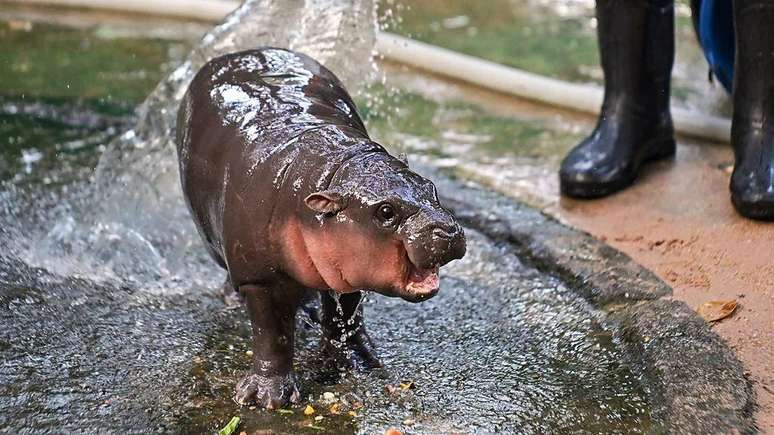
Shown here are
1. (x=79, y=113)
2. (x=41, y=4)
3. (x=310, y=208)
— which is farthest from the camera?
(x=41, y=4)

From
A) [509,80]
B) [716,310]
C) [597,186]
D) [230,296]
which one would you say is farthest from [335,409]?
[509,80]

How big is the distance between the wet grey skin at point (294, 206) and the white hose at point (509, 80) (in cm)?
222

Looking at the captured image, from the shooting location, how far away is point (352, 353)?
3.03 metres

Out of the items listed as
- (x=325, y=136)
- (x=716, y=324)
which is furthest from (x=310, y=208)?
(x=716, y=324)

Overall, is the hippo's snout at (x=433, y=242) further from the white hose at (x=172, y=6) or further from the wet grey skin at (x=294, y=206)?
the white hose at (x=172, y=6)

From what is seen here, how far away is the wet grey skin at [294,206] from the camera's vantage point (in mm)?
2420

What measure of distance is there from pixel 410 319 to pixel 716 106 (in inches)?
104

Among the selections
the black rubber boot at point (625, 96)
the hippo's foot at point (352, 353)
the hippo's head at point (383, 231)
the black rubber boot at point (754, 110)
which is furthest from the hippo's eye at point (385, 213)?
the black rubber boot at point (625, 96)

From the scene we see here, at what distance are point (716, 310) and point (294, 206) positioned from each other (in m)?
1.38

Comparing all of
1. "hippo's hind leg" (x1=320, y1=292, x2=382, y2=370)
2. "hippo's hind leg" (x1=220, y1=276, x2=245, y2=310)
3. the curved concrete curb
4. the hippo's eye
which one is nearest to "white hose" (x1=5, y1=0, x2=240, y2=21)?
the curved concrete curb

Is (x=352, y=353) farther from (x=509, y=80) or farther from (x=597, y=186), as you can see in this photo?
(x=509, y=80)

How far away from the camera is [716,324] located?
3062mm

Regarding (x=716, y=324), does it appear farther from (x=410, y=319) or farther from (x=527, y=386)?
(x=410, y=319)

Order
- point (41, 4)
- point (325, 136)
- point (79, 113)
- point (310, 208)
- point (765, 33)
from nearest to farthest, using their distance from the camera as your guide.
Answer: point (310, 208)
point (325, 136)
point (765, 33)
point (79, 113)
point (41, 4)
